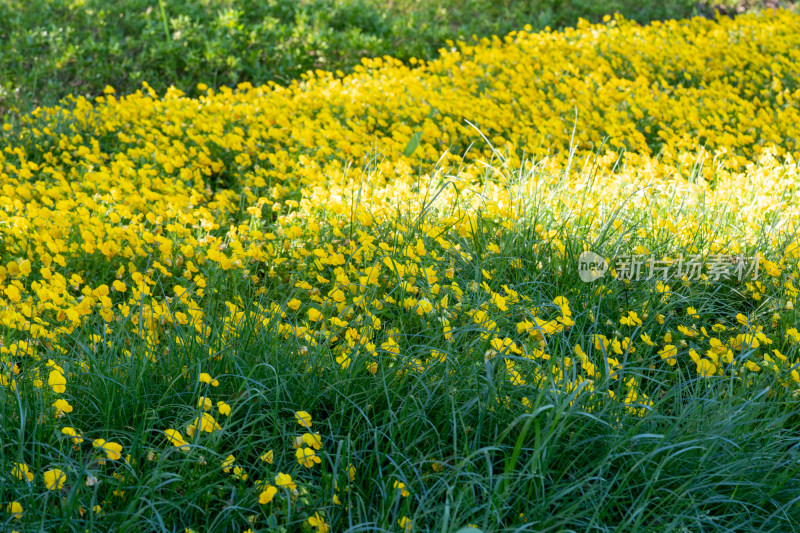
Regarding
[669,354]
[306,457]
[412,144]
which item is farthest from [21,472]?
[412,144]

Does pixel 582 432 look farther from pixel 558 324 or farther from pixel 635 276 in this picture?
pixel 635 276

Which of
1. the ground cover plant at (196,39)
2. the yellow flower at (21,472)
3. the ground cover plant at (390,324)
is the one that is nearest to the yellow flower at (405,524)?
the ground cover plant at (390,324)

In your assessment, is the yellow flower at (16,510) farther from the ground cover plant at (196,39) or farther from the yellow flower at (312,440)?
the ground cover plant at (196,39)

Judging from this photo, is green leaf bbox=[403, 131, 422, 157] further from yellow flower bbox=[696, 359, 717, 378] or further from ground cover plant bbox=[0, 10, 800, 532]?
yellow flower bbox=[696, 359, 717, 378]

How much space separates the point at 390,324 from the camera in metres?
2.94

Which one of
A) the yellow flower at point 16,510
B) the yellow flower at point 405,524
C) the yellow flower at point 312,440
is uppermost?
the yellow flower at point 16,510

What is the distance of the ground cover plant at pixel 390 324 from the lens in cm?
203

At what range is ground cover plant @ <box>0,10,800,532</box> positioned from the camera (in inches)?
79.8

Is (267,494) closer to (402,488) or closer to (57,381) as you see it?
(402,488)

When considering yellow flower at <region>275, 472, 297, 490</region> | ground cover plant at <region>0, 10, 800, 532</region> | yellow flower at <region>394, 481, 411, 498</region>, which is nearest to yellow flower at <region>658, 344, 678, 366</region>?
ground cover plant at <region>0, 10, 800, 532</region>

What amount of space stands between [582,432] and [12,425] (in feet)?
5.46

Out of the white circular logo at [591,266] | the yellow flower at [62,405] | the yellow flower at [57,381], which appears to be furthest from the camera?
the white circular logo at [591,266]

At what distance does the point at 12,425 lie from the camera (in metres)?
2.16

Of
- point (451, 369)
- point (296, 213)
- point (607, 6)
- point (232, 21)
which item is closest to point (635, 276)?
point (451, 369)
